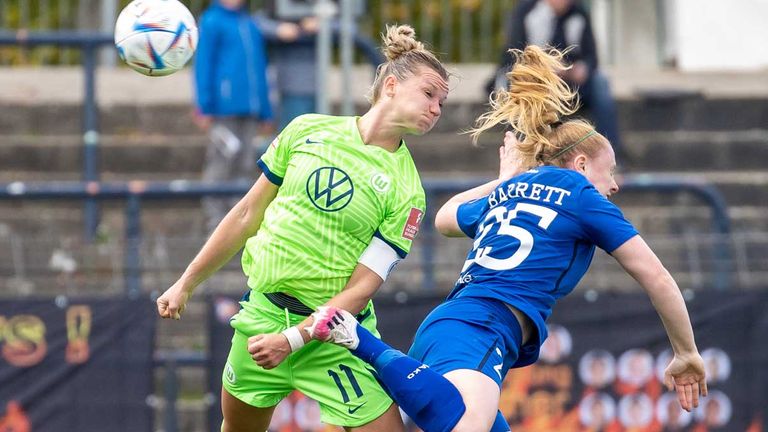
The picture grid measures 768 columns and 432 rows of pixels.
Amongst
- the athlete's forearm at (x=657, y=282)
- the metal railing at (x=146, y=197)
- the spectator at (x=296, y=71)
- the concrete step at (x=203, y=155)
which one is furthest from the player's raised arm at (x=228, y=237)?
the concrete step at (x=203, y=155)

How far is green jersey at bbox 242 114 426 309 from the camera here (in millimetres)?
6125

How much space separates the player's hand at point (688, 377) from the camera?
577 centimetres

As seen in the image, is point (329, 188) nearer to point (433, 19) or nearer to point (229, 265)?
Result: point (229, 265)

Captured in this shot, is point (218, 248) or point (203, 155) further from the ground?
point (218, 248)

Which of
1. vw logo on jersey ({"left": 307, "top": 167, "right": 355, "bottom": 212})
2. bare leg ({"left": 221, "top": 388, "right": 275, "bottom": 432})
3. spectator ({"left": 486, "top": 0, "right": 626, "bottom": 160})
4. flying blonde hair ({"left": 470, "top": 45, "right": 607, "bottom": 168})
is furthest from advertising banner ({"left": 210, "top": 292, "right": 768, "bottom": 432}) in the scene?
flying blonde hair ({"left": 470, "top": 45, "right": 607, "bottom": 168})

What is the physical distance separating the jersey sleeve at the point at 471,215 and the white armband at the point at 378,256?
0.34 m

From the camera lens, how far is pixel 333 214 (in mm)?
6129

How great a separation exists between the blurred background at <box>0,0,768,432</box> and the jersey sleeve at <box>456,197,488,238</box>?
8.59 feet

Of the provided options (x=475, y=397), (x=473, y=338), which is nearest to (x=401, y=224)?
(x=473, y=338)

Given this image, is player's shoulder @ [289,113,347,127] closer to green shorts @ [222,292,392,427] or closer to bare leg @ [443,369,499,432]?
green shorts @ [222,292,392,427]

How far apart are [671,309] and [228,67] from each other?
19.2ft

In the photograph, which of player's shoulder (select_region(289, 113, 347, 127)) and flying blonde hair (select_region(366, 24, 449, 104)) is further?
player's shoulder (select_region(289, 113, 347, 127))

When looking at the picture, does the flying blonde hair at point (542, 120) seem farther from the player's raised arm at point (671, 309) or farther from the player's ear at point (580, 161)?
the player's raised arm at point (671, 309)

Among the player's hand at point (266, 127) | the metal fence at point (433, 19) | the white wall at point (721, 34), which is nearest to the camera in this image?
the player's hand at point (266, 127)
